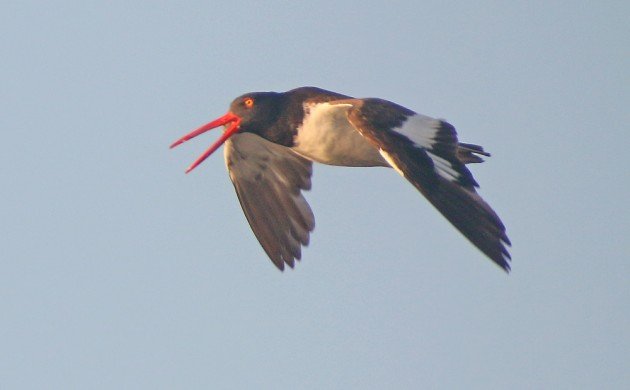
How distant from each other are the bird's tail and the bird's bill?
96.9 inches

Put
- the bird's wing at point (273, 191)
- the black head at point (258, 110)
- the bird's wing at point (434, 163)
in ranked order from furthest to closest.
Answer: the bird's wing at point (273, 191)
the black head at point (258, 110)
the bird's wing at point (434, 163)

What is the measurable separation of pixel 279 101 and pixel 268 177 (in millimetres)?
1742

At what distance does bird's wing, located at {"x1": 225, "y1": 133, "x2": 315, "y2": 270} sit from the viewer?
62.7 feet

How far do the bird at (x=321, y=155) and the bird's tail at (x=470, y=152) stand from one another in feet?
0.04

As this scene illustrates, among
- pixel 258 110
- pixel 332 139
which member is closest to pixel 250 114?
pixel 258 110

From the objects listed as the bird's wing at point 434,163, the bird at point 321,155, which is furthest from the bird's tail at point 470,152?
the bird's wing at point 434,163

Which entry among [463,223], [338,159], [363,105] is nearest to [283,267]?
[338,159]

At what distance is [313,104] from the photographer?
17.7 m

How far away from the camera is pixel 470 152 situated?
707 inches

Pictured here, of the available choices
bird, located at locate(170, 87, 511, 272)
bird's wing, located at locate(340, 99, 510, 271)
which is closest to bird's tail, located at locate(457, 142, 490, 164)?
bird, located at locate(170, 87, 511, 272)

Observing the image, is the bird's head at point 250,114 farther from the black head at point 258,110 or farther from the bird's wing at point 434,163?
the bird's wing at point 434,163

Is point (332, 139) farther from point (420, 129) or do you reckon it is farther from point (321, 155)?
point (420, 129)

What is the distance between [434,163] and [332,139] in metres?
1.90

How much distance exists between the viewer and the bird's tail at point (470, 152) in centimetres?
1789
